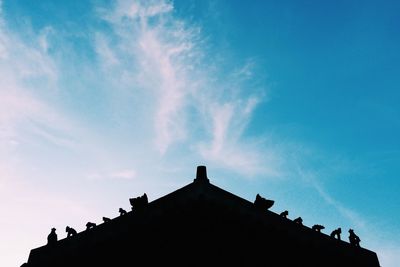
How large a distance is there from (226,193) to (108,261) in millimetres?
3999

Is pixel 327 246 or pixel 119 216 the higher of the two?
pixel 119 216

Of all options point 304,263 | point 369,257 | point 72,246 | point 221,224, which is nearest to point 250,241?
point 221,224

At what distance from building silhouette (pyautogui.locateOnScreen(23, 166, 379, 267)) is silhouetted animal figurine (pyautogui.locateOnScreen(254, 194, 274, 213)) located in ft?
0.10

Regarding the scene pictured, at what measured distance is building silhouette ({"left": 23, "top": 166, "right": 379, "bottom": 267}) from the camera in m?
9.70

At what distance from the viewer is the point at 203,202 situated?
34.3 feet

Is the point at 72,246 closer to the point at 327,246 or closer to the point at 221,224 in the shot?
the point at 221,224

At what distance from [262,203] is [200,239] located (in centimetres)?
226

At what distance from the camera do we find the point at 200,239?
980 centimetres

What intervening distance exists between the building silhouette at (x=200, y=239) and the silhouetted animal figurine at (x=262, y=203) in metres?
0.03

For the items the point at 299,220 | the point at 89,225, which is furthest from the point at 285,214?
the point at 89,225

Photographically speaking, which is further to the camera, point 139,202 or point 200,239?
point 139,202

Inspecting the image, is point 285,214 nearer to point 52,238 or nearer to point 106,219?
point 106,219

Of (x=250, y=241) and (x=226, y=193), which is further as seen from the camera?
(x=226, y=193)

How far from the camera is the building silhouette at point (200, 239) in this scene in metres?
9.70
